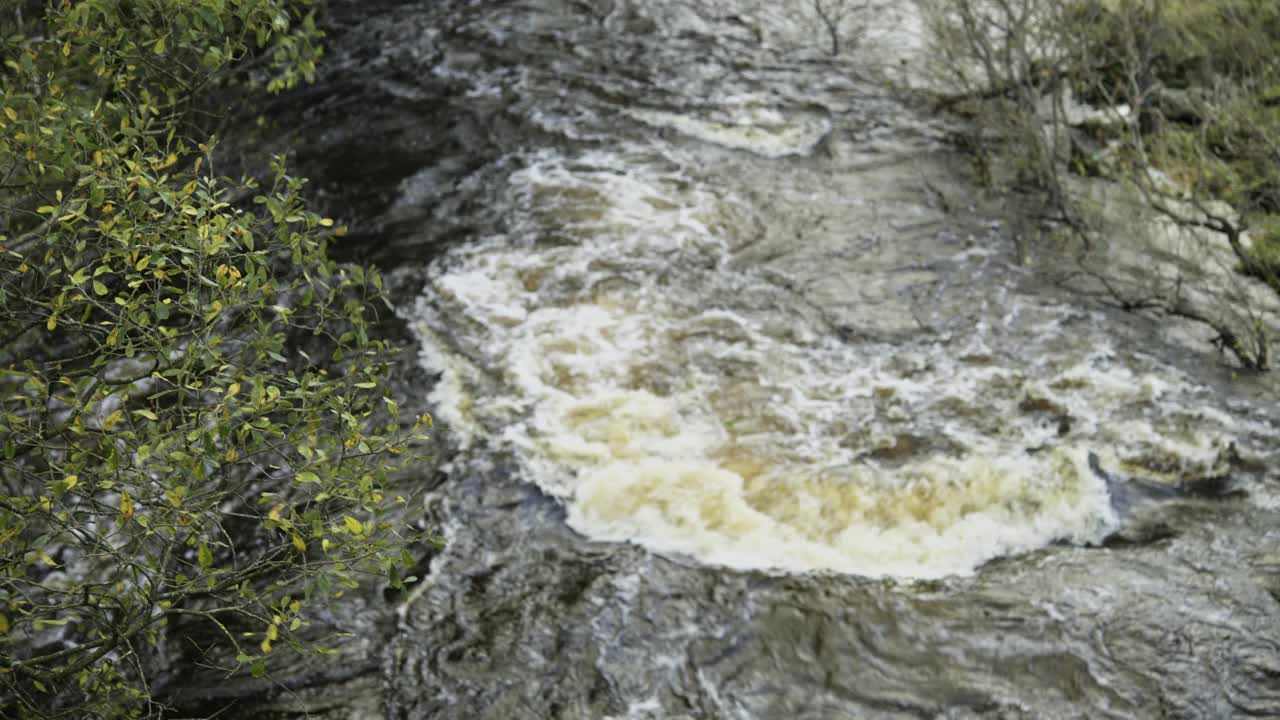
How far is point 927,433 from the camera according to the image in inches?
269

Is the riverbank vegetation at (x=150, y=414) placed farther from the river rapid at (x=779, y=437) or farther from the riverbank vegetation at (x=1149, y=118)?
the riverbank vegetation at (x=1149, y=118)

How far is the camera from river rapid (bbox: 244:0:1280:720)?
540cm

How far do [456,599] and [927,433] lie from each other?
9.90 feet

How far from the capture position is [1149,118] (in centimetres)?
1008

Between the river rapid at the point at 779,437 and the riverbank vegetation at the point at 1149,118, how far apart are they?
0.49m

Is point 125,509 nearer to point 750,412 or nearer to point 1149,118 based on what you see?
point 750,412

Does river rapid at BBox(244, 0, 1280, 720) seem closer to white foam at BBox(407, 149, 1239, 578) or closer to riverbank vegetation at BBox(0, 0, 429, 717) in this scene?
white foam at BBox(407, 149, 1239, 578)

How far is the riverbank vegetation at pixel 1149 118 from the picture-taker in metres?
8.12

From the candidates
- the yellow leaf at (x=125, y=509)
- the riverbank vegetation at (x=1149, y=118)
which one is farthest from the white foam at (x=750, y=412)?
the yellow leaf at (x=125, y=509)

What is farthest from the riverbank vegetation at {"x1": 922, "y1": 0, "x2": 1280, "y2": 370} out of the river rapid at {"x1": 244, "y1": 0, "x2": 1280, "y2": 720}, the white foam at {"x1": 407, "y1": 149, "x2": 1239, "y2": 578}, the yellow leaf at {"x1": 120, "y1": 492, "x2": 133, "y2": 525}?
the yellow leaf at {"x1": 120, "y1": 492, "x2": 133, "y2": 525}

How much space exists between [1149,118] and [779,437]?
18.5 feet

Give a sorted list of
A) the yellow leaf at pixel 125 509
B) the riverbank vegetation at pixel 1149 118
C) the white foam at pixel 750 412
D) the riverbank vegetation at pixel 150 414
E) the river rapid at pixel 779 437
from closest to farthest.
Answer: the yellow leaf at pixel 125 509 → the riverbank vegetation at pixel 150 414 → the river rapid at pixel 779 437 → the white foam at pixel 750 412 → the riverbank vegetation at pixel 1149 118

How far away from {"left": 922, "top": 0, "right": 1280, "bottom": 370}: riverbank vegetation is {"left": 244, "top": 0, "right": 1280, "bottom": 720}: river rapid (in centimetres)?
49

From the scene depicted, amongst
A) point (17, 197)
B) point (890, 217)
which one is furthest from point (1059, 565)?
point (17, 197)
